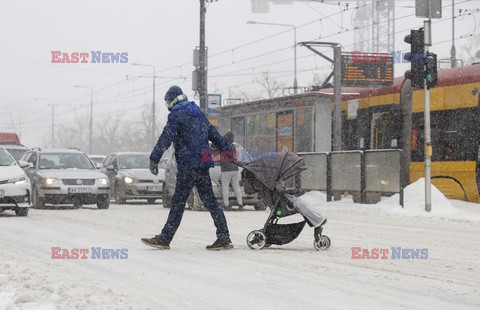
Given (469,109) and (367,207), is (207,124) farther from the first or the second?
(469,109)

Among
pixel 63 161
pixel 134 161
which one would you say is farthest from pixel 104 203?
pixel 134 161

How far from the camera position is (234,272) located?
7996 mm

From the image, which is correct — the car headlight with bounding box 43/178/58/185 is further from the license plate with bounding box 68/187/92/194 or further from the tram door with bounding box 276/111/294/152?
the tram door with bounding box 276/111/294/152

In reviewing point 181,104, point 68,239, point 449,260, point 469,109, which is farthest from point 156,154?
point 469,109

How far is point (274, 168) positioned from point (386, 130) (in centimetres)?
1454

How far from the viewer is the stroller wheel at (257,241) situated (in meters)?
10.1

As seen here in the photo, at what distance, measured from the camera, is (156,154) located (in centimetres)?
971

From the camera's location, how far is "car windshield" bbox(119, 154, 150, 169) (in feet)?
81.4

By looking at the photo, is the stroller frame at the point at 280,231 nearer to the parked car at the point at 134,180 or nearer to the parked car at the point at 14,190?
the parked car at the point at 14,190

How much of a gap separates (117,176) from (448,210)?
1006 centimetres

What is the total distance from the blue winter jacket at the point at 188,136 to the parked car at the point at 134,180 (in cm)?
1342

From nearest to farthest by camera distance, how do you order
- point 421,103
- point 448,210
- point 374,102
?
point 448,210 → point 421,103 → point 374,102

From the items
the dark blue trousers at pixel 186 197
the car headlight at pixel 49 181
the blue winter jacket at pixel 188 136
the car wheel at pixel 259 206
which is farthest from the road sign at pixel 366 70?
the dark blue trousers at pixel 186 197

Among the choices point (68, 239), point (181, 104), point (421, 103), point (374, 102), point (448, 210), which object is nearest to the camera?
point (181, 104)
